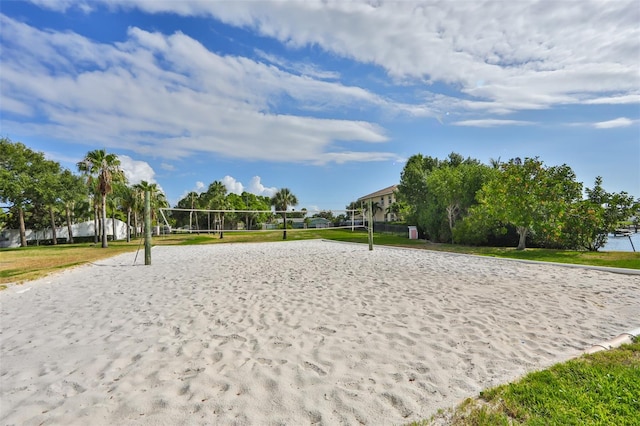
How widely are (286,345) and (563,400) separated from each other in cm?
220

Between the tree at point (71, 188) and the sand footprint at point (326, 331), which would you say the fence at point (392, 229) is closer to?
the sand footprint at point (326, 331)

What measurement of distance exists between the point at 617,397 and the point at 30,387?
164 inches

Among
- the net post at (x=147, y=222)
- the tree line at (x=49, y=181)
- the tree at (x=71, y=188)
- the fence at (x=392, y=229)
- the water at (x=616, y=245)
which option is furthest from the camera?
the tree at (x=71, y=188)

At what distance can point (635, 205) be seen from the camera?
37.2ft

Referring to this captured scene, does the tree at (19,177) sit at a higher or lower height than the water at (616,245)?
higher

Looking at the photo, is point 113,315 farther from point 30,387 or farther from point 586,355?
point 586,355

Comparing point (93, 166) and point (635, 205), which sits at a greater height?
point (93, 166)

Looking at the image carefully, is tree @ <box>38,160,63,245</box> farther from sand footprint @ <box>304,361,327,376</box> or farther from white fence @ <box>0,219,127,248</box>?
sand footprint @ <box>304,361,327,376</box>

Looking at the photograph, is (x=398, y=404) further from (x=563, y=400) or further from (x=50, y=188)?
(x=50, y=188)

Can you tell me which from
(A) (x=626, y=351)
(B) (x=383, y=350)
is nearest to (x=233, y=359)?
(B) (x=383, y=350)

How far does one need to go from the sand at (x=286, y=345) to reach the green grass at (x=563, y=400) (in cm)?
16

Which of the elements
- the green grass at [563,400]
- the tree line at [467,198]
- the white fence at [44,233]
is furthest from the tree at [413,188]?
A: the white fence at [44,233]

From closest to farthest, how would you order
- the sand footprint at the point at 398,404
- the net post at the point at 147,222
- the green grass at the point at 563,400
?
the green grass at the point at 563,400 < the sand footprint at the point at 398,404 < the net post at the point at 147,222

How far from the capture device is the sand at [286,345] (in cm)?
218
